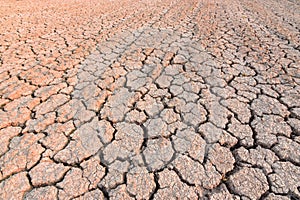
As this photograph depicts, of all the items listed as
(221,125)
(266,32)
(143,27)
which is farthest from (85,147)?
(266,32)

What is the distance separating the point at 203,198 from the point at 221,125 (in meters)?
0.69

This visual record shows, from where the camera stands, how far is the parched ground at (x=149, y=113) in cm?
132

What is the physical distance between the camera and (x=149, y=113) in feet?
6.15

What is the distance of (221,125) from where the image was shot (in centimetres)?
173

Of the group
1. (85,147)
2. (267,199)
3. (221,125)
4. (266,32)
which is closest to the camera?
(267,199)

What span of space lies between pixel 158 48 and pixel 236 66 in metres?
1.11

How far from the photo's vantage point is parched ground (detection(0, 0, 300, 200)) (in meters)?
1.32

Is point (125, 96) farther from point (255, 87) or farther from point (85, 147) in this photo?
point (255, 87)

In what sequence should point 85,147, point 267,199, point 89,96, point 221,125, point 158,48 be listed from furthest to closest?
1. point 158,48
2. point 89,96
3. point 221,125
4. point 85,147
5. point 267,199

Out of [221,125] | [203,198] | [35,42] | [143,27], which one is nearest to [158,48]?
[143,27]

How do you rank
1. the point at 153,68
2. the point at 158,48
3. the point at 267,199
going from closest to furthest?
the point at 267,199 → the point at 153,68 → the point at 158,48

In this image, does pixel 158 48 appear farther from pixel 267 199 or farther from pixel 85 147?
pixel 267 199

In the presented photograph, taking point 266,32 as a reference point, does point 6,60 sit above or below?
below

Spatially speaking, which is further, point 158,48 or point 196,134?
point 158,48
